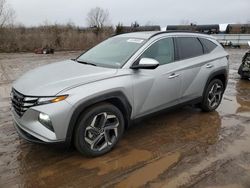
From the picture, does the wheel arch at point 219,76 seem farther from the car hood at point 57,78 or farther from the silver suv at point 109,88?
the car hood at point 57,78

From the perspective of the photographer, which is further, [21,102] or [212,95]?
[212,95]

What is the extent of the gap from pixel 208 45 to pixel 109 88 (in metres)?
2.84

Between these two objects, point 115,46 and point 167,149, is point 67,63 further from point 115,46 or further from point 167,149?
point 167,149

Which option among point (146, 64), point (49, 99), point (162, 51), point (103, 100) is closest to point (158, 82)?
point (146, 64)

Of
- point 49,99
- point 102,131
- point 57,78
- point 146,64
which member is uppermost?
point 146,64

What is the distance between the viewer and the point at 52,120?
296 cm

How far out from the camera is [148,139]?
4152 mm

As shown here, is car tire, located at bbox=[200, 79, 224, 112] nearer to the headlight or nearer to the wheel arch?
the wheel arch

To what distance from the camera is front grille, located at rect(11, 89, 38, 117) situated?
9.98 feet

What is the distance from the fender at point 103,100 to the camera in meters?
3.11

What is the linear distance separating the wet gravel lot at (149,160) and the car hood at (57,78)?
2.45ft

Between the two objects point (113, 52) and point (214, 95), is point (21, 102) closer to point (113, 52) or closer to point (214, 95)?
point (113, 52)

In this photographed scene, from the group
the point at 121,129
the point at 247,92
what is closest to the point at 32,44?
the point at 247,92

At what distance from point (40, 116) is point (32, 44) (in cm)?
2335
